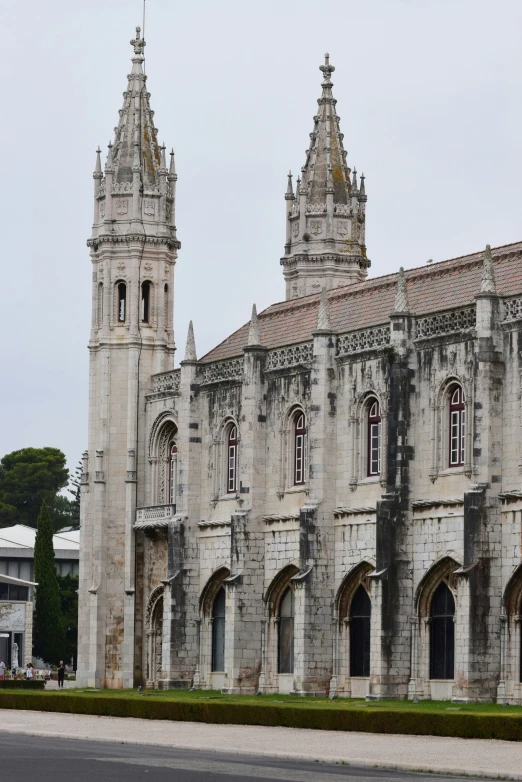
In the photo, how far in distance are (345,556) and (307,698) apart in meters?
4.48

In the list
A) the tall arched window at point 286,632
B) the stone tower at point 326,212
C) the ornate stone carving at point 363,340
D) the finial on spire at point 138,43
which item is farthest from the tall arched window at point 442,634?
the finial on spire at point 138,43

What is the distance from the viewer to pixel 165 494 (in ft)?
224

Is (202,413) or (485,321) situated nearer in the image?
(485,321)

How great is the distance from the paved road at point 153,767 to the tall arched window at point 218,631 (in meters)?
25.0

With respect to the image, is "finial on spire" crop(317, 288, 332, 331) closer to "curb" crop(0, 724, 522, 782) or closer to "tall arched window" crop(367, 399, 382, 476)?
"tall arched window" crop(367, 399, 382, 476)

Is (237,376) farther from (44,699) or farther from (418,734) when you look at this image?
(418,734)

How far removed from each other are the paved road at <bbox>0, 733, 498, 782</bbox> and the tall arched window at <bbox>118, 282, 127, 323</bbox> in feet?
112

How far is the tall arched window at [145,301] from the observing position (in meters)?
70.9

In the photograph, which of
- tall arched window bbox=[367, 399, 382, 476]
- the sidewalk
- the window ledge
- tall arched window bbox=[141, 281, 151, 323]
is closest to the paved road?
the sidewalk

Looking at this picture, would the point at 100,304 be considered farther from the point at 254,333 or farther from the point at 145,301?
the point at 254,333

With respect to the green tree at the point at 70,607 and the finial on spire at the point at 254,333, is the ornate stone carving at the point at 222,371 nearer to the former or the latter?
the finial on spire at the point at 254,333

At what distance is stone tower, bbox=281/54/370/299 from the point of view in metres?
74.4

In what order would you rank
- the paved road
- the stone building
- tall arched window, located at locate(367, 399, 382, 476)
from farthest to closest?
tall arched window, located at locate(367, 399, 382, 476) → the stone building → the paved road

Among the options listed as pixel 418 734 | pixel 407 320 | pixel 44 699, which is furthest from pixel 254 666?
pixel 418 734
